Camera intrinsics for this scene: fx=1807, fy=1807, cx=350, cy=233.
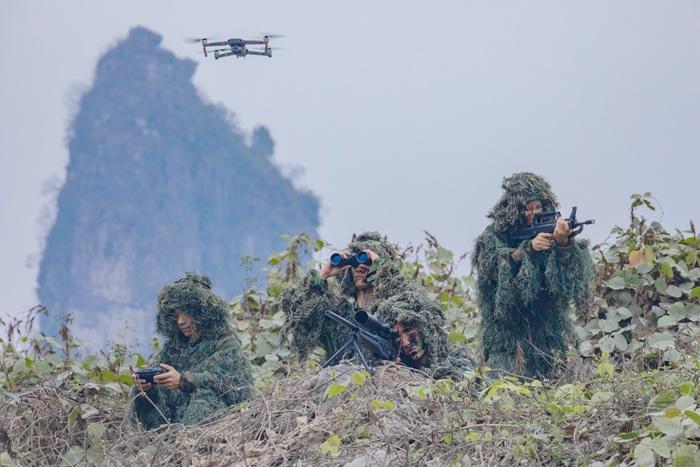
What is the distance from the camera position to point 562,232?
11492mm

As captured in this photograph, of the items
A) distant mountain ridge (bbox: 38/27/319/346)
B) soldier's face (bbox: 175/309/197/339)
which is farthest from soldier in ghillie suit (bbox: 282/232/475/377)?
distant mountain ridge (bbox: 38/27/319/346)

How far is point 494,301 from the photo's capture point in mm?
12031

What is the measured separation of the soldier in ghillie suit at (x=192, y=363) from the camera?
38.2ft

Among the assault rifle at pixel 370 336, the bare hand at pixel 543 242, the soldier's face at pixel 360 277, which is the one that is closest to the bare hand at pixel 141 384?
the assault rifle at pixel 370 336

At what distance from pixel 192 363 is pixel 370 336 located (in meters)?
1.39

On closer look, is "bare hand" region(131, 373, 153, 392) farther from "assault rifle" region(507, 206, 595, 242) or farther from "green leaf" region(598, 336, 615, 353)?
"green leaf" region(598, 336, 615, 353)

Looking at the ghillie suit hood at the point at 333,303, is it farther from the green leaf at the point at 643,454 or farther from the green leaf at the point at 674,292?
the green leaf at the point at 643,454

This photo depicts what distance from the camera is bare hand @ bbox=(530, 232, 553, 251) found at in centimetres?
1162

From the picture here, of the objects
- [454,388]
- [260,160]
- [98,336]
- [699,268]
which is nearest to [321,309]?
[454,388]

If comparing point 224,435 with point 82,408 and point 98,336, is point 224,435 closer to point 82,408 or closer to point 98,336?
point 82,408

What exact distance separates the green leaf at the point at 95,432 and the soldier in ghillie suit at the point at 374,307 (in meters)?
1.39

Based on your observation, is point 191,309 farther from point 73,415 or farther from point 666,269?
point 666,269

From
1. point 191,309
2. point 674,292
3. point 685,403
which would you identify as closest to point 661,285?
point 674,292

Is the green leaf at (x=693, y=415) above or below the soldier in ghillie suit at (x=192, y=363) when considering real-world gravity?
below
